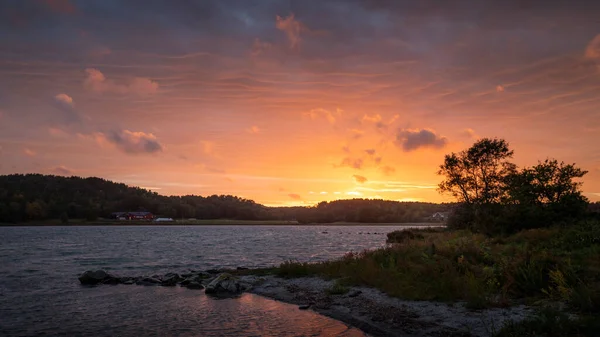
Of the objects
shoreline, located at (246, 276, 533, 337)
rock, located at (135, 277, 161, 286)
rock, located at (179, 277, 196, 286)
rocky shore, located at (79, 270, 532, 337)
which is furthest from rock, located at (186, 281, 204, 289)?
shoreline, located at (246, 276, 533, 337)

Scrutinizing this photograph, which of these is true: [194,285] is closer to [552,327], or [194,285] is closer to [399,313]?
[399,313]

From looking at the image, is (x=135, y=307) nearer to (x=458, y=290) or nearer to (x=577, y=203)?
(x=458, y=290)

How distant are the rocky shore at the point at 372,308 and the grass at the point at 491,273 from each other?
2.89 feet

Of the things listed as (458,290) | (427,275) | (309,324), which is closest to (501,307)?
(458,290)

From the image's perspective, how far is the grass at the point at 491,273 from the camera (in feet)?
55.6

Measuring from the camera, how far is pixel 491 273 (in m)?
19.9

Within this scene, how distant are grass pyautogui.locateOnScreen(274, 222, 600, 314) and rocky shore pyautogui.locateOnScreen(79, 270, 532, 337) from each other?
882 mm

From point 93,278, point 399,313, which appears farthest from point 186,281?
point 399,313

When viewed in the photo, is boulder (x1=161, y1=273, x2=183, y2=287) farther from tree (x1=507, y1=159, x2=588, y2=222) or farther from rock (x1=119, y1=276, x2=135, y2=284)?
tree (x1=507, y1=159, x2=588, y2=222)

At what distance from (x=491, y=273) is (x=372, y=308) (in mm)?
5977

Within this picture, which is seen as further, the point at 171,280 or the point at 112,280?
the point at 112,280

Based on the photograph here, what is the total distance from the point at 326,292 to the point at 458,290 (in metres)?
7.90

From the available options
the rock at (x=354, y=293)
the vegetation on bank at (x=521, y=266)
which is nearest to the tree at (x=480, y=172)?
the vegetation on bank at (x=521, y=266)

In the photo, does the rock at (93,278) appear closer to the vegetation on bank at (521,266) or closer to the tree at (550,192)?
the vegetation on bank at (521,266)
